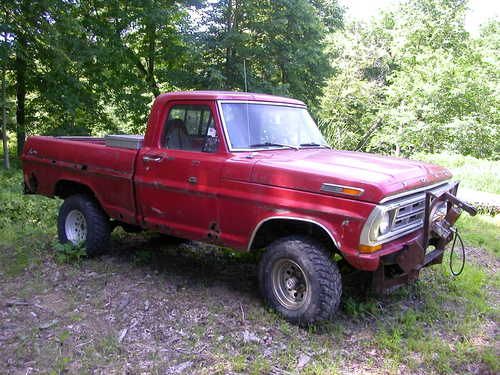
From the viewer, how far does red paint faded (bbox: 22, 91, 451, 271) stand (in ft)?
12.0

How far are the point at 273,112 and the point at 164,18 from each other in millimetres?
10815

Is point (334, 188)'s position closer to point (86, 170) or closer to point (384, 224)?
point (384, 224)

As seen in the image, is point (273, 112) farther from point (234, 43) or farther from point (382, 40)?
point (382, 40)

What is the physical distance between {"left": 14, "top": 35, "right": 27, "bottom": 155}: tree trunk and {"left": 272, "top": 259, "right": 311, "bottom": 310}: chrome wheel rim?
1024 cm

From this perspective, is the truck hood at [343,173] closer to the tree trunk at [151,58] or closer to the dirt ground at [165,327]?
the dirt ground at [165,327]

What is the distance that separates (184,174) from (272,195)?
1057 mm

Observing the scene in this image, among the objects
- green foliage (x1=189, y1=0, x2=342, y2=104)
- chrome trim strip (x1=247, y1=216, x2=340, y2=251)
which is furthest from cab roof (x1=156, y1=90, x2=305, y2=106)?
green foliage (x1=189, y1=0, x2=342, y2=104)

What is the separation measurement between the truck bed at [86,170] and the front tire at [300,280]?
1.83 meters

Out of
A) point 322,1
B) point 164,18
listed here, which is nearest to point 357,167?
point 164,18

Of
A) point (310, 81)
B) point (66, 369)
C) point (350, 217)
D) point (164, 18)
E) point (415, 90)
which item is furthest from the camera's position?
point (415, 90)

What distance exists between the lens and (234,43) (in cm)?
1323

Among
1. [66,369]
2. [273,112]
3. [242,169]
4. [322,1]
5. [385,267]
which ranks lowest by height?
[66,369]

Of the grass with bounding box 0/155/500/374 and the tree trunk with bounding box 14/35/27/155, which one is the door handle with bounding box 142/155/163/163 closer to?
the grass with bounding box 0/155/500/374

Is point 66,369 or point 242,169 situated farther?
point 242,169
